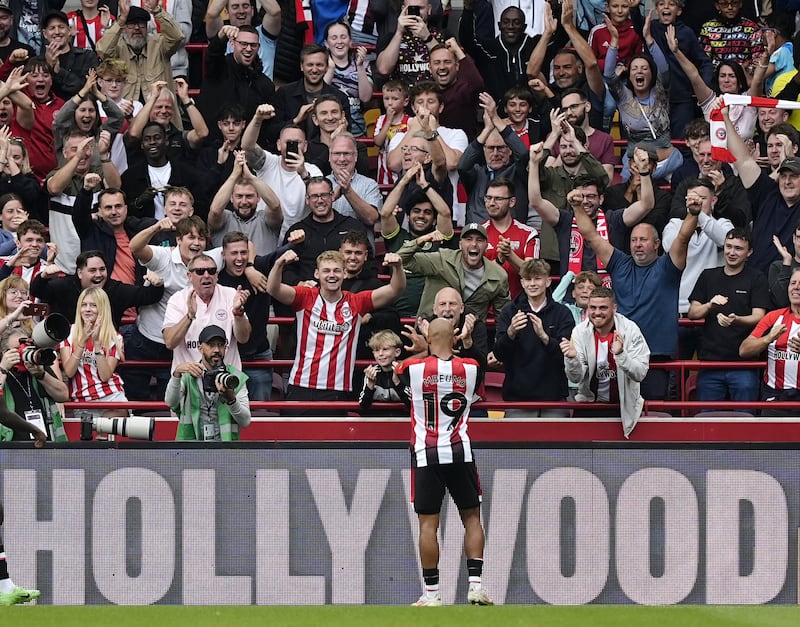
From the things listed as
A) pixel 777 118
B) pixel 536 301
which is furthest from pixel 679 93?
pixel 536 301

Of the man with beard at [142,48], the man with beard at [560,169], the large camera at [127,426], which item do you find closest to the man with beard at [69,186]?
the man with beard at [142,48]

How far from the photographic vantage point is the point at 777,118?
14875 mm

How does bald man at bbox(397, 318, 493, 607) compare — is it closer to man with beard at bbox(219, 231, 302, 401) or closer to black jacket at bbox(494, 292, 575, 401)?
black jacket at bbox(494, 292, 575, 401)

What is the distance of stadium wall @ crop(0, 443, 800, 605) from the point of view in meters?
11.4

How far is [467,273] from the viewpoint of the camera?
42.2 ft

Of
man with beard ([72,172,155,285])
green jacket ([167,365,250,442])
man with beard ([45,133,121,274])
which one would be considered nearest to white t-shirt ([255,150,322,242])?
man with beard ([72,172,155,285])

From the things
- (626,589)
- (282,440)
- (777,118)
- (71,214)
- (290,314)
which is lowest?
(626,589)

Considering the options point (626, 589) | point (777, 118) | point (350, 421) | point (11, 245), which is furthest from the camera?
point (777, 118)

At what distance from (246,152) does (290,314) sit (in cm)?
154

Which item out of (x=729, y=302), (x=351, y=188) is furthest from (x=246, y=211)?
(x=729, y=302)

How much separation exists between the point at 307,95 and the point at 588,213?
348 cm

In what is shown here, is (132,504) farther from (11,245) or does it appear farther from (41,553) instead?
(11,245)

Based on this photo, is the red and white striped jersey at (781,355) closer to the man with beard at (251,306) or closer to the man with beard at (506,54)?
the man with beard at (251,306)

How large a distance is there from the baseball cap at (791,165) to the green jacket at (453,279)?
265cm
